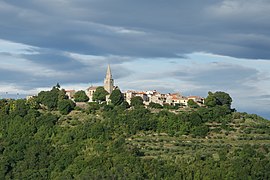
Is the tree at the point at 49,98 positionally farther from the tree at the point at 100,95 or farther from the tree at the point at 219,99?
the tree at the point at 219,99

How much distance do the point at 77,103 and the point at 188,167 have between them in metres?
31.0

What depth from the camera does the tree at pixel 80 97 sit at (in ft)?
292

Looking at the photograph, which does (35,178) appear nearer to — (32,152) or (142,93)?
(32,152)

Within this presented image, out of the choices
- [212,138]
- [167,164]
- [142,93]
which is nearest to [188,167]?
[167,164]

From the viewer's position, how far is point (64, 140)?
2697 inches

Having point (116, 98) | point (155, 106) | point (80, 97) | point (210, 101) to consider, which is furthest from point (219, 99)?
point (80, 97)

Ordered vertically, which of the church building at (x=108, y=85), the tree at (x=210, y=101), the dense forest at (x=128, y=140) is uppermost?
the church building at (x=108, y=85)

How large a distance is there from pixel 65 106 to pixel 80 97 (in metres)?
10.5

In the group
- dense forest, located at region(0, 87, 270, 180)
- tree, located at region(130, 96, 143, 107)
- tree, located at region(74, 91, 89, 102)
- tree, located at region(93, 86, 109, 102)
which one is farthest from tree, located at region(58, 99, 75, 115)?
tree, located at region(74, 91, 89, 102)

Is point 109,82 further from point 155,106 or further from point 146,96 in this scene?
point 155,106

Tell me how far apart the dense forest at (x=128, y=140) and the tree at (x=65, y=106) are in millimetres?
124

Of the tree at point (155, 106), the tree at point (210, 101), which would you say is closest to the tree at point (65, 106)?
the tree at point (155, 106)

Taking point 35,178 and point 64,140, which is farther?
point 64,140

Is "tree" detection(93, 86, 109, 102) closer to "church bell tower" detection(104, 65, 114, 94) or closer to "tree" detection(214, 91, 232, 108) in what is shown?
"church bell tower" detection(104, 65, 114, 94)
